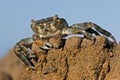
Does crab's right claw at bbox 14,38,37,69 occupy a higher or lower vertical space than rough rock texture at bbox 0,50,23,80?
higher

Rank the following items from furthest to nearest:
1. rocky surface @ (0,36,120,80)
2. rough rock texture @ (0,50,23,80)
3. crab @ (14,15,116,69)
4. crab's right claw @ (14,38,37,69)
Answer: rough rock texture @ (0,50,23,80) < crab's right claw @ (14,38,37,69) < crab @ (14,15,116,69) < rocky surface @ (0,36,120,80)

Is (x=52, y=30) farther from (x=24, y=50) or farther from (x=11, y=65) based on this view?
(x=11, y=65)

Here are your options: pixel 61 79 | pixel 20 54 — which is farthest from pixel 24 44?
pixel 61 79

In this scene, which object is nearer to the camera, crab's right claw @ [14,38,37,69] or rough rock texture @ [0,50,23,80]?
crab's right claw @ [14,38,37,69]

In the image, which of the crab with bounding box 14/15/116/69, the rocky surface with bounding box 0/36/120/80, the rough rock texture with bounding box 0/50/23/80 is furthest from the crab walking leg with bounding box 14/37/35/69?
the rough rock texture with bounding box 0/50/23/80

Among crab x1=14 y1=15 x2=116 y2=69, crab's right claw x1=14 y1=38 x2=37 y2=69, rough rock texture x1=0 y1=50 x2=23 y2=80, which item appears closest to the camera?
crab x1=14 y1=15 x2=116 y2=69

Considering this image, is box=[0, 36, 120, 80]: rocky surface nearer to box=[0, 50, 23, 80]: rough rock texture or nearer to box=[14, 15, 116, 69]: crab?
box=[14, 15, 116, 69]: crab

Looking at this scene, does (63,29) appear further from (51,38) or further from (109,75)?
(109,75)

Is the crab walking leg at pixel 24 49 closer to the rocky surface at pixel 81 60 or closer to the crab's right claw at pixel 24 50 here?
the crab's right claw at pixel 24 50

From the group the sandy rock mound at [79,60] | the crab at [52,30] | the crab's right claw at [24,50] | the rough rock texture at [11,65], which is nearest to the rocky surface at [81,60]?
the sandy rock mound at [79,60]
